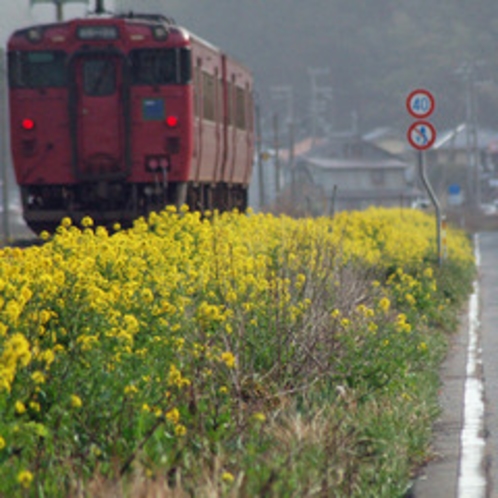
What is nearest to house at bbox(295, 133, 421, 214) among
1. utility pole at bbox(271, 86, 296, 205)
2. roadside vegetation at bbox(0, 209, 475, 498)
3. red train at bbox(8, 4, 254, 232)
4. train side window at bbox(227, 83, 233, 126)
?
utility pole at bbox(271, 86, 296, 205)

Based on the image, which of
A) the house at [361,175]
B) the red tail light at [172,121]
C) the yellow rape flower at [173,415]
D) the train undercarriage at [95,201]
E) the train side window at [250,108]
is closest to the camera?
the yellow rape flower at [173,415]

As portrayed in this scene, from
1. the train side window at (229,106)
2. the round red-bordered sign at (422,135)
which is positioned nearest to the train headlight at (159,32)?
the round red-bordered sign at (422,135)

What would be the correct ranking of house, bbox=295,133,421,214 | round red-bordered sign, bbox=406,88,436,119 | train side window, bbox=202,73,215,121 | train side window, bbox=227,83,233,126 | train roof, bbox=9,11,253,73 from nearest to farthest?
round red-bordered sign, bbox=406,88,436,119, train roof, bbox=9,11,253,73, train side window, bbox=202,73,215,121, train side window, bbox=227,83,233,126, house, bbox=295,133,421,214

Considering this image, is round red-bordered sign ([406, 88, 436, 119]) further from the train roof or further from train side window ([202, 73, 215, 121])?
train side window ([202, 73, 215, 121])

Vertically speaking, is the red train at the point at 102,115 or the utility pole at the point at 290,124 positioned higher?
the red train at the point at 102,115

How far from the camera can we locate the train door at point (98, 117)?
21.7 metres

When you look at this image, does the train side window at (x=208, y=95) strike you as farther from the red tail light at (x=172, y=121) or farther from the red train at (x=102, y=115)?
the red tail light at (x=172, y=121)

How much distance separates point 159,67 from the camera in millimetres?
21781

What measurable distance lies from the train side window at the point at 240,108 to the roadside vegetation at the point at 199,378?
1505 cm

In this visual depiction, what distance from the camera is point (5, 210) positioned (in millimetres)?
39344

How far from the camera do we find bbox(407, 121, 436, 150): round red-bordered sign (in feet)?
67.3

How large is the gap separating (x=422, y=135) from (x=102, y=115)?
4506mm

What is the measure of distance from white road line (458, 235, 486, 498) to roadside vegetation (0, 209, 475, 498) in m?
0.26

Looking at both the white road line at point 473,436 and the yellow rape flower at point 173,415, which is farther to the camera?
the white road line at point 473,436
